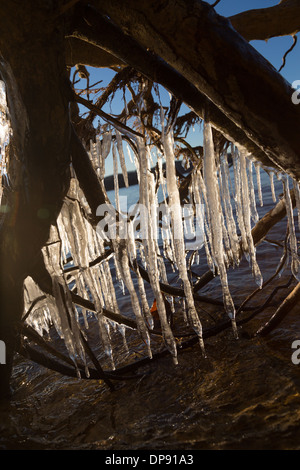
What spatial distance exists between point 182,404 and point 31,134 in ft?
6.93

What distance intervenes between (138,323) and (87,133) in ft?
6.27

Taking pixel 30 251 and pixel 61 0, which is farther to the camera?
pixel 30 251

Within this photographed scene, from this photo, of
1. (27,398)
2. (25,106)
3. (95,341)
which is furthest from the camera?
(95,341)

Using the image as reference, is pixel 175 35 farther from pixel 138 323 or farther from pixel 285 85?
pixel 138 323

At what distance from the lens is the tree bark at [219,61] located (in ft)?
5.51

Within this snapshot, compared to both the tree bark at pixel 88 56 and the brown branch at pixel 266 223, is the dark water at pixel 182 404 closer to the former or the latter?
the brown branch at pixel 266 223

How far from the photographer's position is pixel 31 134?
6.06ft

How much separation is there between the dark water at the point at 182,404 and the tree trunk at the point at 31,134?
3.05ft

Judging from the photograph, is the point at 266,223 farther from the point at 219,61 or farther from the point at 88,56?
the point at 88,56

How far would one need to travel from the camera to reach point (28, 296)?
10.1 feet

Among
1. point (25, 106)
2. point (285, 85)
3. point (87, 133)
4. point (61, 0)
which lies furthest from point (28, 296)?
point (285, 85)

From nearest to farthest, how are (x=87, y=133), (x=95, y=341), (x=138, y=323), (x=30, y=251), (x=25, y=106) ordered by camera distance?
(x=25, y=106)
(x=30, y=251)
(x=138, y=323)
(x=87, y=133)
(x=95, y=341)

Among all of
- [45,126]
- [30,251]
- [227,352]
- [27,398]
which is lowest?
[27,398]
